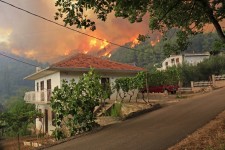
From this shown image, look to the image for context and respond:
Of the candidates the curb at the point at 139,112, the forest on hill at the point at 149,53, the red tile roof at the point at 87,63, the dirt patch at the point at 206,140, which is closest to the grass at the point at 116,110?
the curb at the point at 139,112

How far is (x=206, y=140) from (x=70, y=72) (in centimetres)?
2038

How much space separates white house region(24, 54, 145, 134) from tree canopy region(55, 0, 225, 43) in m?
14.5

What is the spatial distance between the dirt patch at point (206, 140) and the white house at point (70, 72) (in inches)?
705

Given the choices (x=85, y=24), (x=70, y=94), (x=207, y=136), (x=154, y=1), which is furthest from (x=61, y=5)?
(x=70, y=94)

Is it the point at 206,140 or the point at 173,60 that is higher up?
the point at 173,60

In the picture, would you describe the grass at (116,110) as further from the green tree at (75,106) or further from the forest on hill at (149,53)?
the forest on hill at (149,53)

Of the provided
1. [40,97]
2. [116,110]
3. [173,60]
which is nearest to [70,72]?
[40,97]

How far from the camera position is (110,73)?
32.5m

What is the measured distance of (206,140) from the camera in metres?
11.1

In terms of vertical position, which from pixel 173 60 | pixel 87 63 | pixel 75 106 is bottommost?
pixel 75 106

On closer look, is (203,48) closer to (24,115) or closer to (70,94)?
(24,115)

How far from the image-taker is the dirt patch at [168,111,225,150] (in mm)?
10195

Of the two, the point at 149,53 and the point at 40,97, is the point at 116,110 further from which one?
the point at 149,53

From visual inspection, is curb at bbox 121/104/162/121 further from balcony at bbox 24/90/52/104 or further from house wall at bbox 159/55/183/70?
house wall at bbox 159/55/183/70
